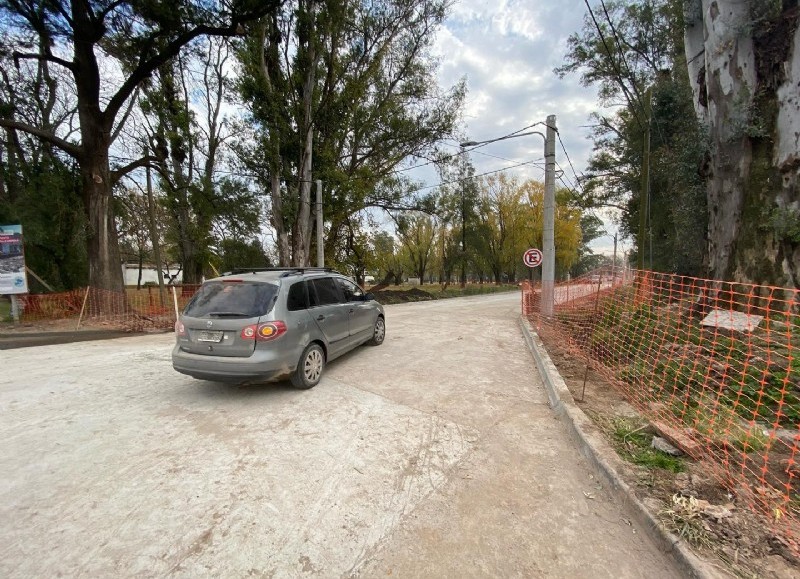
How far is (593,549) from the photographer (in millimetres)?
2139

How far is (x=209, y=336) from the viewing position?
4336 millimetres

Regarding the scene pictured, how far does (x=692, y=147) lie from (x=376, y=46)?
16.0m

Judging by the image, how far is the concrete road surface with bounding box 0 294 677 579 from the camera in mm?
2045

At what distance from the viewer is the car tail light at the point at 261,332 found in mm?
4199

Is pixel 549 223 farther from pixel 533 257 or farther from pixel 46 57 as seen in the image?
pixel 46 57

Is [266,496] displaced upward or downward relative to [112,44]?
downward

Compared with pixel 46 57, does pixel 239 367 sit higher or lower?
lower

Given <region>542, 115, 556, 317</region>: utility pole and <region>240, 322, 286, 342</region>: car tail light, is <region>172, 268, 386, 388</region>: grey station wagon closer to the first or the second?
<region>240, 322, 286, 342</region>: car tail light

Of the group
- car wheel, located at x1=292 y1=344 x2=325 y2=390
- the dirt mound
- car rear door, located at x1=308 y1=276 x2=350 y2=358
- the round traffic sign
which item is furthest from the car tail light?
the dirt mound

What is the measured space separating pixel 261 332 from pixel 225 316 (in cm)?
54

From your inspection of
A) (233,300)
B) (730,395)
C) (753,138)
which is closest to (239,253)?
(233,300)

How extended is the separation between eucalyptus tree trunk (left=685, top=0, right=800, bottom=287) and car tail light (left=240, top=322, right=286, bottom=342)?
34.0ft

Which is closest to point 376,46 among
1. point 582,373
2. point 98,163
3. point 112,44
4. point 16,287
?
point 112,44

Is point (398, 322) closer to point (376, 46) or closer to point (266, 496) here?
point (266, 496)
